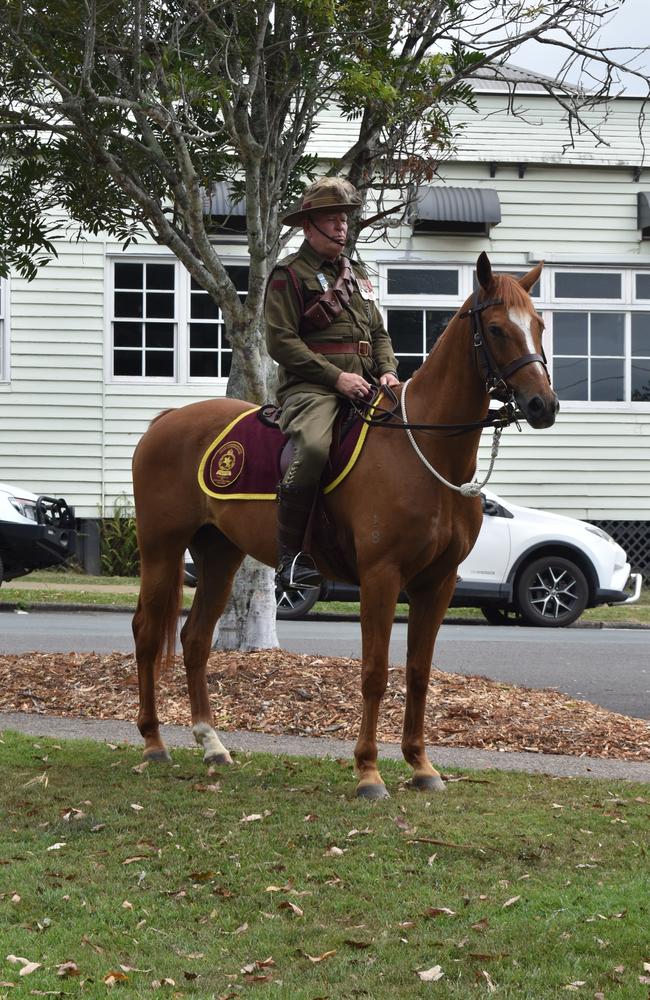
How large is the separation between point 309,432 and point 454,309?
652 inches

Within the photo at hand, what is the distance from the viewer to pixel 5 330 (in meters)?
22.5

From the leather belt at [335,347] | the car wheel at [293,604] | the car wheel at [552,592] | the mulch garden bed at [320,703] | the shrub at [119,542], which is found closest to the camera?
the leather belt at [335,347]

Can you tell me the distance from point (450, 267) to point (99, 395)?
6364 mm

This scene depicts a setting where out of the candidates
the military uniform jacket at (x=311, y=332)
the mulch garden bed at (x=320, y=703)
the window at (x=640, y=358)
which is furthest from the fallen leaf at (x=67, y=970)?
the window at (x=640, y=358)

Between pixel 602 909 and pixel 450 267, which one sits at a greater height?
pixel 450 267

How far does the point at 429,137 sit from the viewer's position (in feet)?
33.7

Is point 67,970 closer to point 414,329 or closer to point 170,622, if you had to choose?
point 170,622

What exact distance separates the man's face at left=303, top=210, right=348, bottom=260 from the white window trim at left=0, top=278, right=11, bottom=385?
16.2 metres

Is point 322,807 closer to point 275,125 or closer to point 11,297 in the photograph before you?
point 275,125

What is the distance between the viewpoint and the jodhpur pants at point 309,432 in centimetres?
675

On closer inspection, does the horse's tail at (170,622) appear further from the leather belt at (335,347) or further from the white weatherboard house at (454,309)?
the white weatherboard house at (454,309)

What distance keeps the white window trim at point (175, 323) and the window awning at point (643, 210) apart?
687cm

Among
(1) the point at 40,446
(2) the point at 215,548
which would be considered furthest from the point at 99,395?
(2) the point at 215,548

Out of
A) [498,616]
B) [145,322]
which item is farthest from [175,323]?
[498,616]
